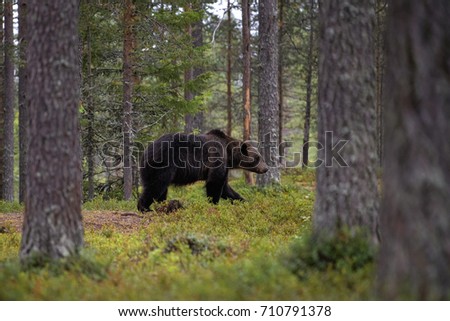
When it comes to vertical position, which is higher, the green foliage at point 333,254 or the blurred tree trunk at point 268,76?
the blurred tree trunk at point 268,76

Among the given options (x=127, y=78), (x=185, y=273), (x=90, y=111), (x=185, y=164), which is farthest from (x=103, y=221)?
(x=90, y=111)

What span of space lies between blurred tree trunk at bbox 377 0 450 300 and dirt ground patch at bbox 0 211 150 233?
27.7ft

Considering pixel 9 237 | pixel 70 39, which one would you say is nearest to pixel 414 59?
pixel 70 39

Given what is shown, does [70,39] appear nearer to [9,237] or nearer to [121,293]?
[121,293]

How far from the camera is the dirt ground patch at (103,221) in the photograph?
12.7 metres

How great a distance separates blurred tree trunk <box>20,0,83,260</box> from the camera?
24.1 feet

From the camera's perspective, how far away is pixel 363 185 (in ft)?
24.0

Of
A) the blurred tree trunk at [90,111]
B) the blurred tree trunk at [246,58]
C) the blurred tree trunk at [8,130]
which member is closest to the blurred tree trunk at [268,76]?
the blurred tree trunk at [246,58]

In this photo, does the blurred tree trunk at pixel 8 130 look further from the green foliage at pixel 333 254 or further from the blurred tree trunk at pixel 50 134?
the green foliage at pixel 333 254

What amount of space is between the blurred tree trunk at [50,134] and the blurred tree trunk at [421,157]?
4398 millimetres

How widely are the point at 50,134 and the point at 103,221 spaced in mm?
6701

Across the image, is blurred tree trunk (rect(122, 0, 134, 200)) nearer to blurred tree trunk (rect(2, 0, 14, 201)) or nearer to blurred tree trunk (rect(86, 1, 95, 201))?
blurred tree trunk (rect(86, 1, 95, 201))

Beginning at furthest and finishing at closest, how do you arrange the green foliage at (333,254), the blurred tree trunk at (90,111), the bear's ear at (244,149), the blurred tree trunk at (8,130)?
the blurred tree trunk at (8,130), the blurred tree trunk at (90,111), the bear's ear at (244,149), the green foliage at (333,254)
